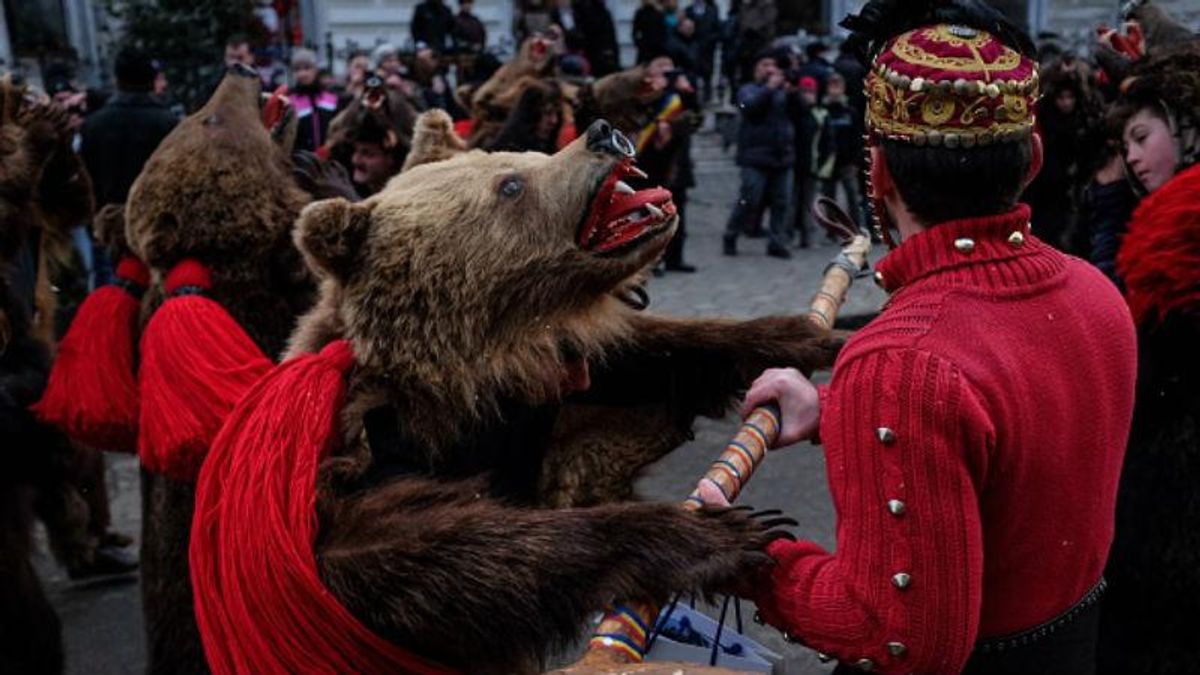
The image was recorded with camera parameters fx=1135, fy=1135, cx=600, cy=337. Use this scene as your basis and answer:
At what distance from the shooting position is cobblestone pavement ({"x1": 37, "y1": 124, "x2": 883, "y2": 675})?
4.74 metres

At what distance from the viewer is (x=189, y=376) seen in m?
2.96

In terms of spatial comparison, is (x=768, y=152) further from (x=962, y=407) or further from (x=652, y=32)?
(x=962, y=407)

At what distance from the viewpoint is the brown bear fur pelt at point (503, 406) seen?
1855mm

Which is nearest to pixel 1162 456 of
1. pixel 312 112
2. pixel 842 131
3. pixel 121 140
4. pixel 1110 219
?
pixel 1110 219

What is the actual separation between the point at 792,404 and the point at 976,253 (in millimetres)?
407

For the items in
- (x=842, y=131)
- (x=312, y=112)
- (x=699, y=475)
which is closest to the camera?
(x=699, y=475)

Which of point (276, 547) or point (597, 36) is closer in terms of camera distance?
point (276, 547)

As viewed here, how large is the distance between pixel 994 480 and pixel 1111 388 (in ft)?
0.94

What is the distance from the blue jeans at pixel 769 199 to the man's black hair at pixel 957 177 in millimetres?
9752

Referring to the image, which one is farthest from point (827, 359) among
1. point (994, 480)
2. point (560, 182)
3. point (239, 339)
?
point (239, 339)

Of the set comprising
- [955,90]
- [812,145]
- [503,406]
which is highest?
[955,90]

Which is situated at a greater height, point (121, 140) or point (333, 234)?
point (333, 234)

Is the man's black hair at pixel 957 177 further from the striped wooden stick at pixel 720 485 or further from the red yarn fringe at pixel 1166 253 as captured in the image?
the red yarn fringe at pixel 1166 253

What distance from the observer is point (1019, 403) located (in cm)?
156
